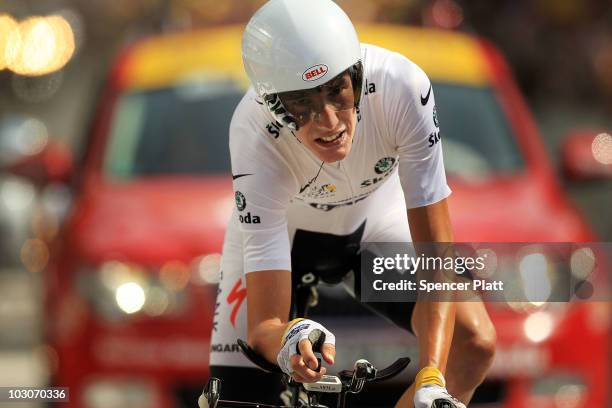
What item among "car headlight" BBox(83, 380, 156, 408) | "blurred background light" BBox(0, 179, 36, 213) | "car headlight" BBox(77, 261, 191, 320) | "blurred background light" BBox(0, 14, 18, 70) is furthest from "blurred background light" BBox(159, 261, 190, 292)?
"blurred background light" BBox(0, 179, 36, 213)

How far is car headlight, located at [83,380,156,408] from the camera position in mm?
4801

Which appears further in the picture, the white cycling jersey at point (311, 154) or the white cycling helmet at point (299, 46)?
the white cycling jersey at point (311, 154)

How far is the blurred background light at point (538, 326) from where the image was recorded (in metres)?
4.53

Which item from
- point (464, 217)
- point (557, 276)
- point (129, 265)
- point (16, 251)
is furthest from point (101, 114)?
point (16, 251)

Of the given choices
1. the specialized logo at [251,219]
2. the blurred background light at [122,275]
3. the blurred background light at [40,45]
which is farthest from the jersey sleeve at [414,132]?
the blurred background light at [40,45]

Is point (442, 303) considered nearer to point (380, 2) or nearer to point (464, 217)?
point (464, 217)

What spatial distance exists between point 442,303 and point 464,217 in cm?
129

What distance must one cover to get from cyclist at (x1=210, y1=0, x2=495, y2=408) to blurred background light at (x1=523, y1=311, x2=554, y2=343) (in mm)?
666

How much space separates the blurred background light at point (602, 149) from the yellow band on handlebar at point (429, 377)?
2401 millimetres

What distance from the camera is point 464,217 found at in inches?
190

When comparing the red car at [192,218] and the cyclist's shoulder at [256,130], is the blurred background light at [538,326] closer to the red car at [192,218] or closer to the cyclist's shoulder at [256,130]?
the red car at [192,218]

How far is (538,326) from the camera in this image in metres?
4.61

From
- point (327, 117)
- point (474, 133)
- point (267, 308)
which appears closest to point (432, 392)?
point (267, 308)

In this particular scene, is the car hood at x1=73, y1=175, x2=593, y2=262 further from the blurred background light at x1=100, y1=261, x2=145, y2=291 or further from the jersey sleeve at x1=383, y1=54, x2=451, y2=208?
the jersey sleeve at x1=383, y1=54, x2=451, y2=208
